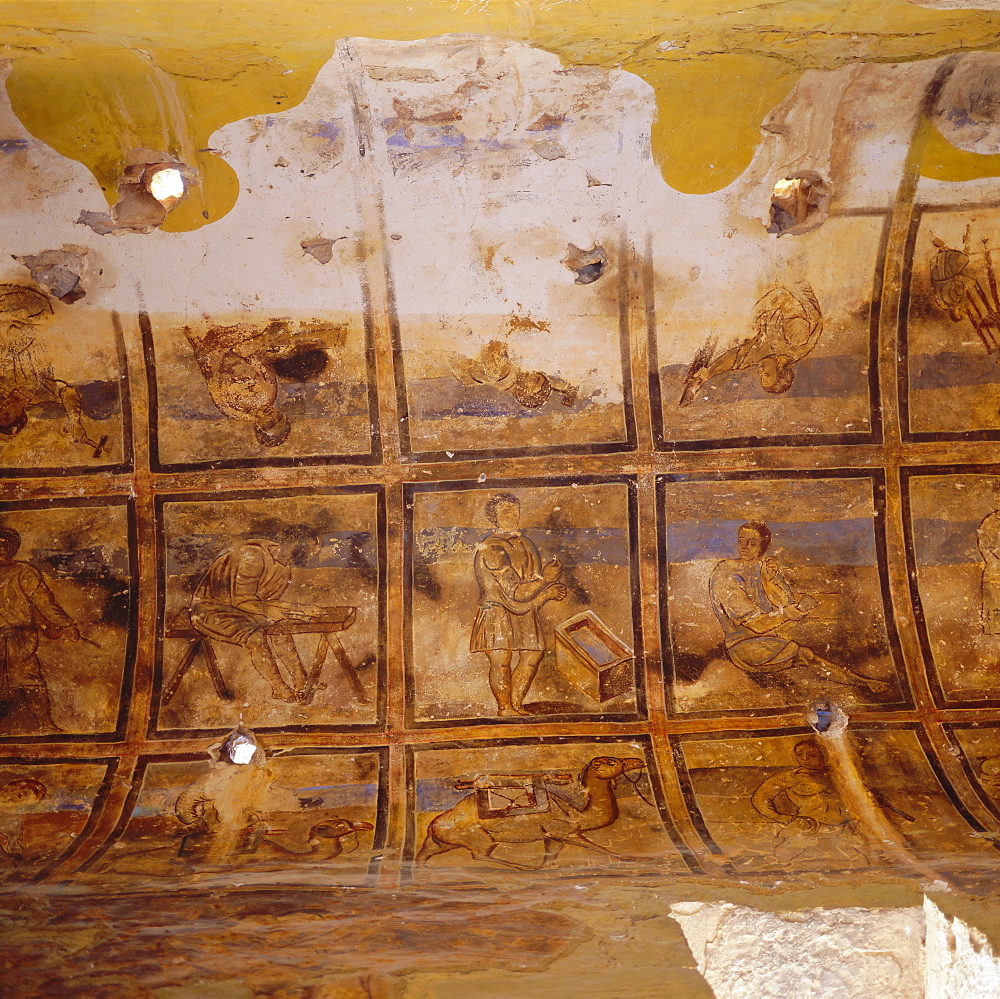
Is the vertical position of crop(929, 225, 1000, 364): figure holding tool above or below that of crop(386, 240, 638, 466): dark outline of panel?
above

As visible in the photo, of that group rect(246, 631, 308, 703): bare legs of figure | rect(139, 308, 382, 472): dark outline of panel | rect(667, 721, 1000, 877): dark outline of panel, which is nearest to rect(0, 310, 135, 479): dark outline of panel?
rect(139, 308, 382, 472): dark outline of panel

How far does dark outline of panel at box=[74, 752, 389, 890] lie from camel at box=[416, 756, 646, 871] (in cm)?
32

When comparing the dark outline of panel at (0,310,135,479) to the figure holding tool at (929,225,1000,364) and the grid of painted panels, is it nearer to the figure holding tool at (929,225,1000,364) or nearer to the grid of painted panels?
the grid of painted panels

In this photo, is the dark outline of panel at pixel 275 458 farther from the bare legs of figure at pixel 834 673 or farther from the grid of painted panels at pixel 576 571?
the bare legs of figure at pixel 834 673

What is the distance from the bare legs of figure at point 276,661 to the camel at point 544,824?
1567 millimetres

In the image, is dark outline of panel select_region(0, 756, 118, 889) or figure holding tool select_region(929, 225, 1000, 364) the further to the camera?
figure holding tool select_region(929, 225, 1000, 364)

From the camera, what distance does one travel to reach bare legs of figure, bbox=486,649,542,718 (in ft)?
19.6

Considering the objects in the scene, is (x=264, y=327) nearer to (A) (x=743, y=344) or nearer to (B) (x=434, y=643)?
(B) (x=434, y=643)

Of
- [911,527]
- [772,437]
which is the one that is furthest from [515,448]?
[911,527]

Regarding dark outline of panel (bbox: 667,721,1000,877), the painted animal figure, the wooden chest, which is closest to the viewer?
the painted animal figure

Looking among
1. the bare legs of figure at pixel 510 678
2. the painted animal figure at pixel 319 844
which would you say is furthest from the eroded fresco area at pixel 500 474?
the painted animal figure at pixel 319 844

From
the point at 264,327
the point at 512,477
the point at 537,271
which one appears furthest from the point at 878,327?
the point at 264,327

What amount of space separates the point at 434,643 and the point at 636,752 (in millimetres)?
1727

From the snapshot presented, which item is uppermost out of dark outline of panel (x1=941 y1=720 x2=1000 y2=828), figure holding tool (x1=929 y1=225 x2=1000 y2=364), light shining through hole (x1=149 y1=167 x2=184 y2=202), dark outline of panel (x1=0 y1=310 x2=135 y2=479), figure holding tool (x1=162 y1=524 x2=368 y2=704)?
light shining through hole (x1=149 y1=167 x2=184 y2=202)
